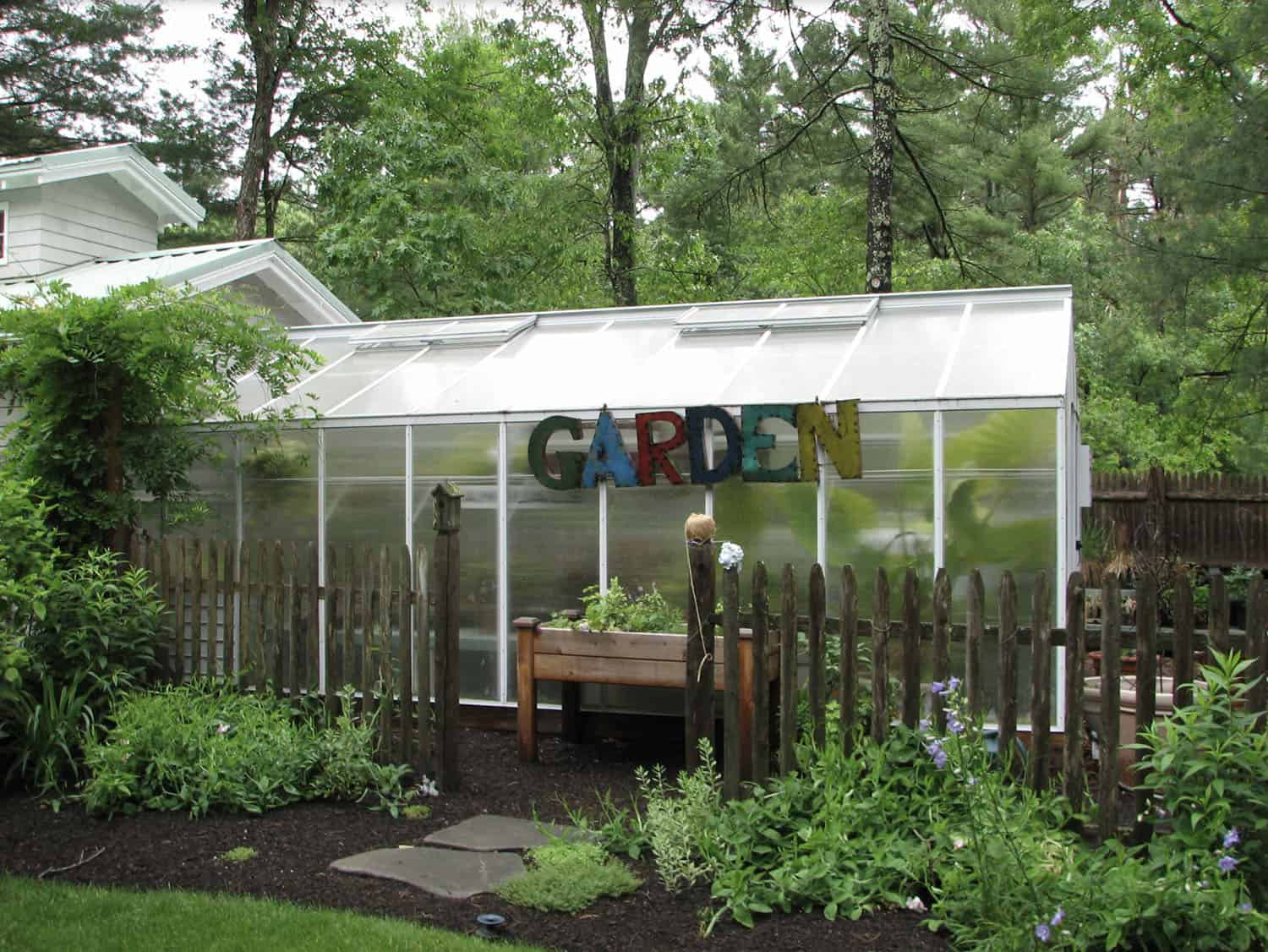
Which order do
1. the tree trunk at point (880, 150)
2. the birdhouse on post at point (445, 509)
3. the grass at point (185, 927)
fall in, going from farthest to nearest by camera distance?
1. the tree trunk at point (880, 150)
2. the birdhouse on post at point (445, 509)
3. the grass at point (185, 927)

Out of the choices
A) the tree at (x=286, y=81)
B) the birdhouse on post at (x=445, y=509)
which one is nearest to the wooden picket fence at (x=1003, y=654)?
A: the birdhouse on post at (x=445, y=509)

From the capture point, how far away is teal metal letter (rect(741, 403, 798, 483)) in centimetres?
745

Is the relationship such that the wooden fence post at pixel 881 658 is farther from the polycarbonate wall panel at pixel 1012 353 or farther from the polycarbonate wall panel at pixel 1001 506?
the polycarbonate wall panel at pixel 1012 353

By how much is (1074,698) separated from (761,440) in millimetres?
Result: 3259

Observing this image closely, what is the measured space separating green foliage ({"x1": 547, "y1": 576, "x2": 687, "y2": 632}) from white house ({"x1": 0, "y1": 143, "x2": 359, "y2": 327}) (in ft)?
21.1

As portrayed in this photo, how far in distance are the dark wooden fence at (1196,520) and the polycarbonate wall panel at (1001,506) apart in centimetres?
883

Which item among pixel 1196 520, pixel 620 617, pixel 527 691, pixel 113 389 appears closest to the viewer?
pixel 620 617

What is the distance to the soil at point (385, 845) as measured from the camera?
4297 mm

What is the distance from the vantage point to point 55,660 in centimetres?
684

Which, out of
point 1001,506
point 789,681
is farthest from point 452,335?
point 789,681

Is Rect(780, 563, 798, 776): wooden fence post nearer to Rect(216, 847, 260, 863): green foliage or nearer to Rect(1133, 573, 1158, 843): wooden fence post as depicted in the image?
Rect(1133, 573, 1158, 843): wooden fence post

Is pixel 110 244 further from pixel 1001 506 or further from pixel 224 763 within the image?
pixel 1001 506

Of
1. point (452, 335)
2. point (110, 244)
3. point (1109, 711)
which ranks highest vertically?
point (110, 244)

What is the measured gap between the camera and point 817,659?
516 cm
